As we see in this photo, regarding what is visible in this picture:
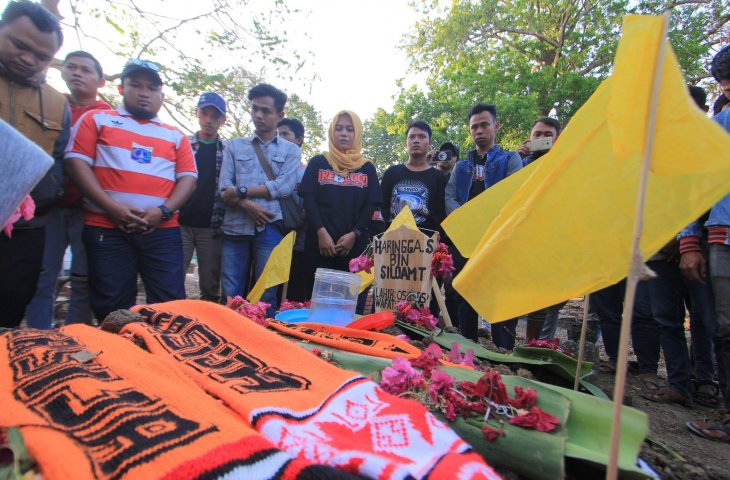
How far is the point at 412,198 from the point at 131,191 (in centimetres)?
222

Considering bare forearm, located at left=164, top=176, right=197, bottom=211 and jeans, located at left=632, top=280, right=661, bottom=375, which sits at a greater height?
bare forearm, located at left=164, top=176, right=197, bottom=211

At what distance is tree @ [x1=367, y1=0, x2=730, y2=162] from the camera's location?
494 inches

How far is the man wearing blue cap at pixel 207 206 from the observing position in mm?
3764

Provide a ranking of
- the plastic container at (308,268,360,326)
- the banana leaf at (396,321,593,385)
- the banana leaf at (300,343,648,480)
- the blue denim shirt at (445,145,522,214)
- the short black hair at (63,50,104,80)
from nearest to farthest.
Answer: the banana leaf at (300,343,648,480), the banana leaf at (396,321,593,385), the plastic container at (308,268,360,326), the short black hair at (63,50,104,80), the blue denim shirt at (445,145,522,214)

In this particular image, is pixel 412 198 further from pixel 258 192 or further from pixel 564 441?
pixel 564 441

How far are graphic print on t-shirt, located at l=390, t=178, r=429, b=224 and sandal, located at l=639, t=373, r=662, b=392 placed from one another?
212cm

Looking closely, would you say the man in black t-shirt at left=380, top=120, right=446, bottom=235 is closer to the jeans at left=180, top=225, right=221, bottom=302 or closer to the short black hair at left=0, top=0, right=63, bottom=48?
the jeans at left=180, top=225, right=221, bottom=302

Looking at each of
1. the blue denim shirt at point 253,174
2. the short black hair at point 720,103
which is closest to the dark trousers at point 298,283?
the blue denim shirt at point 253,174

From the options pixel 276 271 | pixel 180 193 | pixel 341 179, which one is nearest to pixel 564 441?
pixel 276 271

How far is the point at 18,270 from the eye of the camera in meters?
2.13

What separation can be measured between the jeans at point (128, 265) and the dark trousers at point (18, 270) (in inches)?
17.0

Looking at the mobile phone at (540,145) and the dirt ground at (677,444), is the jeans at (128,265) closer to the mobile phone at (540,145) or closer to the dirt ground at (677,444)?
the dirt ground at (677,444)

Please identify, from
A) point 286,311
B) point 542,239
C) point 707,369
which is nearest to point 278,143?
point 286,311

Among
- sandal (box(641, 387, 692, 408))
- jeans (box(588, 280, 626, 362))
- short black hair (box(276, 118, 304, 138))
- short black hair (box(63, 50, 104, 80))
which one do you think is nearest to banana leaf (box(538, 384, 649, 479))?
sandal (box(641, 387, 692, 408))
